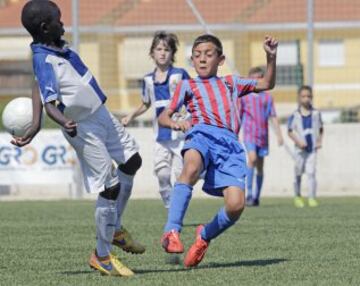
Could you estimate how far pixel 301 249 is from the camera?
9.25 m

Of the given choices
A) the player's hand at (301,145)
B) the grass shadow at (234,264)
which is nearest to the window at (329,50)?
the player's hand at (301,145)

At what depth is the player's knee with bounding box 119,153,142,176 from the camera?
8.27 metres

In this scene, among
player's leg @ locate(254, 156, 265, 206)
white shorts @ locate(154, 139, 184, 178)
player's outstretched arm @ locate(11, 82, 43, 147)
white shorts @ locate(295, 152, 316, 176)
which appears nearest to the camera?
player's outstretched arm @ locate(11, 82, 43, 147)

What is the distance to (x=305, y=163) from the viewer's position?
1739cm

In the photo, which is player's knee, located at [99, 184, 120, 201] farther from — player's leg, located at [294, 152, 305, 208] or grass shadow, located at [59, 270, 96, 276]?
player's leg, located at [294, 152, 305, 208]

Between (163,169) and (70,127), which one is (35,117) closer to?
(70,127)

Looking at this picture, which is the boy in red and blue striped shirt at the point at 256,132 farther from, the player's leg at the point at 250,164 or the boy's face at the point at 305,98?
the boy's face at the point at 305,98

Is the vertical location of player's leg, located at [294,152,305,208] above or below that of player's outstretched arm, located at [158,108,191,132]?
below

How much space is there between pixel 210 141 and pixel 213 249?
1467 mm

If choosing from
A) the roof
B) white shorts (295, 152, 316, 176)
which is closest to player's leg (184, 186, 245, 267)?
white shorts (295, 152, 316, 176)

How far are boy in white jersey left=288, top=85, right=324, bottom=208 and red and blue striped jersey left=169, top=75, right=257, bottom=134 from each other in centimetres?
858

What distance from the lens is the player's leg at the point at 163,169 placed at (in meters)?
12.4

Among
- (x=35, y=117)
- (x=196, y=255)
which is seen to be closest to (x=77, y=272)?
(x=196, y=255)

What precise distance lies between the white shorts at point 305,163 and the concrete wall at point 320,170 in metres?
2.41
